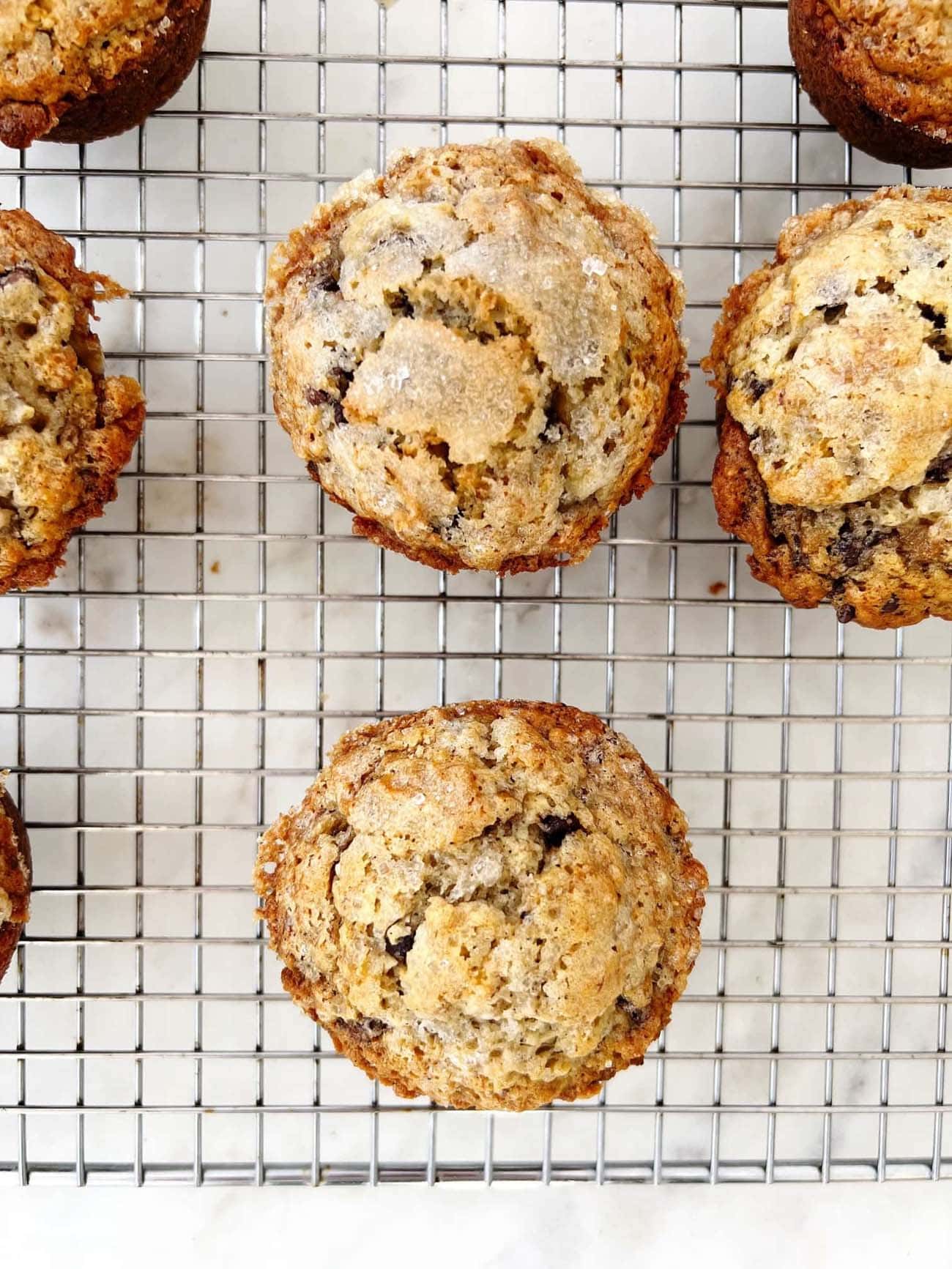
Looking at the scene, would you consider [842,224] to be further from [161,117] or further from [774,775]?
[161,117]

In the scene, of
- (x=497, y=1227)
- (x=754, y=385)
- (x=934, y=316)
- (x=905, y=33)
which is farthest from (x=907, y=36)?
(x=497, y=1227)

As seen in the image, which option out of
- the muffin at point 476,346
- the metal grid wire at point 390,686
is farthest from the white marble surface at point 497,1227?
the muffin at point 476,346

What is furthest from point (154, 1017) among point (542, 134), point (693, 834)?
point (542, 134)

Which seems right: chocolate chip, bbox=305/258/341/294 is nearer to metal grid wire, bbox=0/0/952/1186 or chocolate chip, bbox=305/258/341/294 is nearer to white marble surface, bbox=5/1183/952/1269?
metal grid wire, bbox=0/0/952/1186

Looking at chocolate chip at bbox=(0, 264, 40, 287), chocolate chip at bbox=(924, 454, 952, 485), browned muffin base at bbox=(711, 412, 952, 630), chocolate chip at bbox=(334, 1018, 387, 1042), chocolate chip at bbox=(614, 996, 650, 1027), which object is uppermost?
chocolate chip at bbox=(0, 264, 40, 287)

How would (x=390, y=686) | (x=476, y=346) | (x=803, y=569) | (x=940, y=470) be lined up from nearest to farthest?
1. (x=476, y=346)
2. (x=940, y=470)
3. (x=803, y=569)
4. (x=390, y=686)

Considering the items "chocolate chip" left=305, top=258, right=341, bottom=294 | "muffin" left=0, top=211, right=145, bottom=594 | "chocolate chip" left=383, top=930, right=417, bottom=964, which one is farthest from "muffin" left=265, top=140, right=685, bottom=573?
"chocolate chip" left=383, top=930, right=417, bottom=964

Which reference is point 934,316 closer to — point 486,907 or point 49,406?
point 486,907
